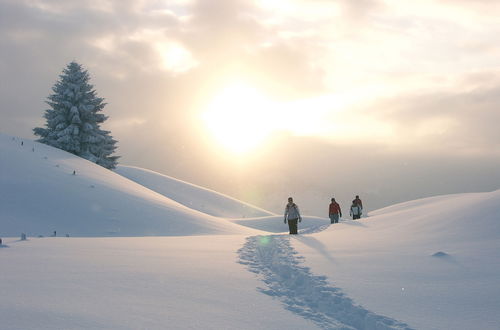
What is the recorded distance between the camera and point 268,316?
5578 mm

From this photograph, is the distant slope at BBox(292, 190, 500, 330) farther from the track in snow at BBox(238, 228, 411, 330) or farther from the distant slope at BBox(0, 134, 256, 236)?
the distant slope at BBox(0, 134, 256, 236)

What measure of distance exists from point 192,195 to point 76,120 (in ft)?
57.9

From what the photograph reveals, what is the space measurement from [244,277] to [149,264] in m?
1.99

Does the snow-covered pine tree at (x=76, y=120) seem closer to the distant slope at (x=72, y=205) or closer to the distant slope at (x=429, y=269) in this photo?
the distant slope at (x=72, y=205)

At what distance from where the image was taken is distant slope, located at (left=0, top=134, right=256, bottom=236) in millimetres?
19859

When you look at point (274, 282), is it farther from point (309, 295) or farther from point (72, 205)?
point (72, 205)

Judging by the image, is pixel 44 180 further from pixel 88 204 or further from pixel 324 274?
pixel 324 274

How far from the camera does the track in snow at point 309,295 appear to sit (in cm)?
569

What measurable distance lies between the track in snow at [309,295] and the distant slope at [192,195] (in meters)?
36.6

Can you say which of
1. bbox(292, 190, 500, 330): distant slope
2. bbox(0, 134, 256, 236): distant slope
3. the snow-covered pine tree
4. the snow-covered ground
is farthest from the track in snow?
the snow-covered pine tree

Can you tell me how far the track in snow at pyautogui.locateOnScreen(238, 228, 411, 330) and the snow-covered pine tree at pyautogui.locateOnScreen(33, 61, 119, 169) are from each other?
33.3 m

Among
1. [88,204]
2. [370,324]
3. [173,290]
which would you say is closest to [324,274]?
[370,324]

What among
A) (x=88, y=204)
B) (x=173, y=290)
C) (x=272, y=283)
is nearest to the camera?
(x=173, y=290)

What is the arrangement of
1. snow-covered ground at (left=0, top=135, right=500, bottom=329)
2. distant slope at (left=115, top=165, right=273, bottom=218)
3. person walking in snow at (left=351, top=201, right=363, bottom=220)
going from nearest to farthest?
1. snow-covered ground at (left=0, top=135, right=500, bottom=329)
2. person walking in snow at (left=351, top=201, right=363, bottom=220)
3. distant slope at (left=115, top=165, right=273, bottom=218)
